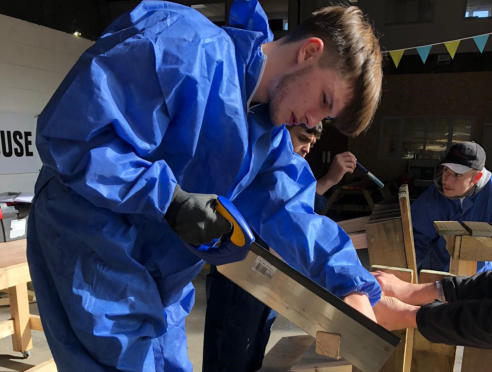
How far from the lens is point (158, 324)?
0.91m

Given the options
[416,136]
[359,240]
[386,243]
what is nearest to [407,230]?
[386,243]

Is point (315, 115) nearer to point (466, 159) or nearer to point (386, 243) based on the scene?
point (386, 243)

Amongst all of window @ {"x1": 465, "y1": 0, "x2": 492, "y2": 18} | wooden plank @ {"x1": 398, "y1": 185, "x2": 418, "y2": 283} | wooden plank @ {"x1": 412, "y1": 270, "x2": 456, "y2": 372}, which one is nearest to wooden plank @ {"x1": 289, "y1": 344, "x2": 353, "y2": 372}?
wooden plank @ {"x1": 412, "y1": 270, "x2": 456, "y2": 372}

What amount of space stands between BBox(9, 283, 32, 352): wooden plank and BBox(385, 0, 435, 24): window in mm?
5149

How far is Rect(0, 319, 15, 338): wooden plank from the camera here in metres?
2.58

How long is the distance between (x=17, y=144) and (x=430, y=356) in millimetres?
4524

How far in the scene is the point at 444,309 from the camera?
3.62 ft

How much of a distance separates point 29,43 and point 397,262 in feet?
15.3

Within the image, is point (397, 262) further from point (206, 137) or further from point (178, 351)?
point (206, 137)

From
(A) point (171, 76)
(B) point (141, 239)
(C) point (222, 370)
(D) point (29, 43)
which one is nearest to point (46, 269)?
(B) point (141, 239)

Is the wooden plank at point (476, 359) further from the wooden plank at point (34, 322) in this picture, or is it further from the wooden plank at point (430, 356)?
the wooden plank at point (34, 322)

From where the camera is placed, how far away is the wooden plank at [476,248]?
169cm

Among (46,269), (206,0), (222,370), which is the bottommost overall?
(222,370)

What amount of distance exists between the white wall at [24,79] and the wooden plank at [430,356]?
14.2 ft
